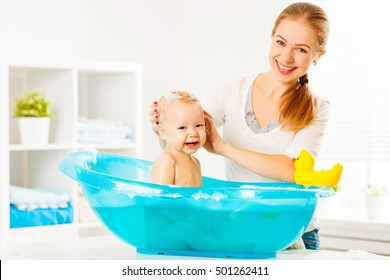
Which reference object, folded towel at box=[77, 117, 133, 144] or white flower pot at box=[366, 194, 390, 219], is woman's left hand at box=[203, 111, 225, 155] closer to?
folded towel at box=[77, 117, 133, 144]

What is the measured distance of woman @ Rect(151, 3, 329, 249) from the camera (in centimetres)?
152

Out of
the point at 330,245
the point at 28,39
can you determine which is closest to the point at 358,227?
the point at 330,245

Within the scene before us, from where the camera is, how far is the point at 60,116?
2998 mm

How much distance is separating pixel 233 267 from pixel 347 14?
8.17 ft

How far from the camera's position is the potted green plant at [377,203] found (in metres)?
3.22

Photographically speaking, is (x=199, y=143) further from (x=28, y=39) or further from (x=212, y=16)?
(x=212, y=16)

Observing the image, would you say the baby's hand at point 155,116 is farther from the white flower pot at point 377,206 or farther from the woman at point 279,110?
the white flower pot at point 377,206

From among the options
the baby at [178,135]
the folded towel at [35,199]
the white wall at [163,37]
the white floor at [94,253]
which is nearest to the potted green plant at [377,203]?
the white wall at [163,37]

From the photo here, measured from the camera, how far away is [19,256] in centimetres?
130

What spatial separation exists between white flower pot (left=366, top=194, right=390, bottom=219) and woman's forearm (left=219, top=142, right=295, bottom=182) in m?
1.86

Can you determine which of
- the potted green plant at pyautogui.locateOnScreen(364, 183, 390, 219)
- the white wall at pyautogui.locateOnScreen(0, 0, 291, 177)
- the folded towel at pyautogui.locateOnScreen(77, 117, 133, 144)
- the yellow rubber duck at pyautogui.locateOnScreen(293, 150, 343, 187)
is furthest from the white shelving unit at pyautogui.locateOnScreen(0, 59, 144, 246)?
the yellow rubber duck at pyautogui.locateOnScreen(293, 150, 343, 187)

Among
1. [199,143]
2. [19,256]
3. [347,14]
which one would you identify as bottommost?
[19,256]

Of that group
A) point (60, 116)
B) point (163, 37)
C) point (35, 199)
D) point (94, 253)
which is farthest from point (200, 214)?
point (163, 37)

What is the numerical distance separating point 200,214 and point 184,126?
23 cm
